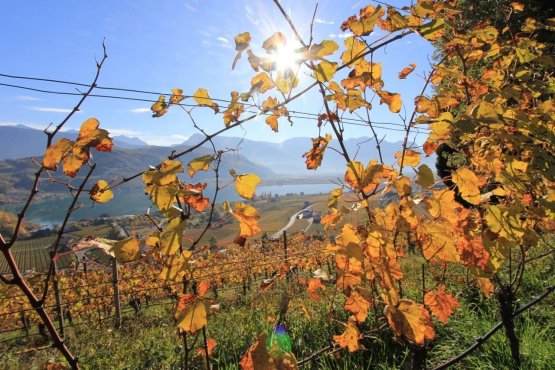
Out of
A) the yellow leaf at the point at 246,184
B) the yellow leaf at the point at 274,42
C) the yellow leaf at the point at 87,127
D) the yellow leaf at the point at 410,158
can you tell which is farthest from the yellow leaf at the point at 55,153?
the yellow leaf at the point at 410,158

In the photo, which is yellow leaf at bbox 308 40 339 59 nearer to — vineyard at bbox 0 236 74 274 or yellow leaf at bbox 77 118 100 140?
yellow leaf at bbox 77 118 100 140

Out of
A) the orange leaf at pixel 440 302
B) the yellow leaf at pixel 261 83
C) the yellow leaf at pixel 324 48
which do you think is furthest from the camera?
the orange leaf at pixel 440 302

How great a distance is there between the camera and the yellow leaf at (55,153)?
755mm

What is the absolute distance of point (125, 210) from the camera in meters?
156

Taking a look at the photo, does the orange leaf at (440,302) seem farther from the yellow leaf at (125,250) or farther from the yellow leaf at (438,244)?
the yellow leaf at (125,250)

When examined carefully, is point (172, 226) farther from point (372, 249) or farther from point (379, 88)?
point (379, 88)

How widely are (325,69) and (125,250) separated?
0.69 m

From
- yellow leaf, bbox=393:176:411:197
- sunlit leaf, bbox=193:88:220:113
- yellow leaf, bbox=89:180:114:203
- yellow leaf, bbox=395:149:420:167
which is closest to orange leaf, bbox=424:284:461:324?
yellow leaf, bbox=395:149:420:167

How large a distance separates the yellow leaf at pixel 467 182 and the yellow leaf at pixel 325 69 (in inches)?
20.2

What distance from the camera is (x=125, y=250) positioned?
83 centimetres

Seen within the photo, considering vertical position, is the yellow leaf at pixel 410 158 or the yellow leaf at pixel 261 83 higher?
the yellow leaf at pixel 261 83

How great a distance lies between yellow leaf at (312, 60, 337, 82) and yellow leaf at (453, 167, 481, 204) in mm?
513

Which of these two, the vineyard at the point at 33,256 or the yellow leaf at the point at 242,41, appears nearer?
the yellow leaf at the point at 242,41

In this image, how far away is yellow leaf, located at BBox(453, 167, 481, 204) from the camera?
109cm
